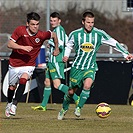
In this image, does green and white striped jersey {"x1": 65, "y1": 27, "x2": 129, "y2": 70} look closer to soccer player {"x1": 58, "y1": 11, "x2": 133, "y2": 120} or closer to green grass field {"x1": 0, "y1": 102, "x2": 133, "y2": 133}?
soccer player {"x1": 58, "y1": 11, "x2": 133, "y2": 120}

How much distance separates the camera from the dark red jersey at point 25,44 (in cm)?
1269

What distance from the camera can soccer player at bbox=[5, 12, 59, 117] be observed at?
12602mm

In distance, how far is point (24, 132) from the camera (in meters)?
10.3

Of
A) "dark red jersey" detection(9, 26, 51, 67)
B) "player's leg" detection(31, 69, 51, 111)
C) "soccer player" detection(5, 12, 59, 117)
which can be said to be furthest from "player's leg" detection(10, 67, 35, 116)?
"player's leg" detection(31, 69, 51, 111)

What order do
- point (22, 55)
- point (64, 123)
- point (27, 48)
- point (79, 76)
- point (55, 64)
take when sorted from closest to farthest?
point (64, 123) < point (27, 48) < point (79, 76) < point (22, 55) < point (55, 64)

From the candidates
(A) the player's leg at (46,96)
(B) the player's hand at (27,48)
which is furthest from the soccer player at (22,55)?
(A) the player's leg at (46,96)

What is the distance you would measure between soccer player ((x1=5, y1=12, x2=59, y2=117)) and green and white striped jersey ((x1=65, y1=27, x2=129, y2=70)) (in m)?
0.50

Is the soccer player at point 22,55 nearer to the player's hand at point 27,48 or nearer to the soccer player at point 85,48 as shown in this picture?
the player's hand at point 27,48

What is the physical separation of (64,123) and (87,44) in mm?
1749

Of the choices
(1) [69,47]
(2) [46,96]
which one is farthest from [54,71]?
(1) [69,47]

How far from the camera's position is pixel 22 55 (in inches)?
505

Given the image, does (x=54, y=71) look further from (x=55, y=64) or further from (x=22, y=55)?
(x=22, y=55)

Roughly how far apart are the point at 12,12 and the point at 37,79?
2.19 m

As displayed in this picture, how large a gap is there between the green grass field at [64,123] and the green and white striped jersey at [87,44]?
971mm
